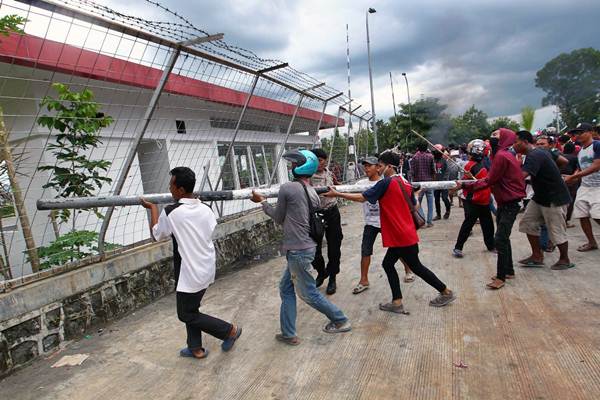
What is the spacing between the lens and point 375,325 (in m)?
3.46

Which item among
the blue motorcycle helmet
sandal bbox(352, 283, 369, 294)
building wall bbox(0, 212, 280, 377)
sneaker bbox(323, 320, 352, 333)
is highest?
the blue motorcycle helmet

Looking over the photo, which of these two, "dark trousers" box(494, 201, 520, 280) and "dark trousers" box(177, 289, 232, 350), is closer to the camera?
"dark trousers" box(177, 289, 232, 350)

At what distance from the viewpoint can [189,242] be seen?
2.90 meters

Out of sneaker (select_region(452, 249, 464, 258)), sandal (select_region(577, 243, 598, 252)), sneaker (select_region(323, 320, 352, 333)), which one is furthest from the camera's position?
sneaker (select_region(452, 249, 464, 258))

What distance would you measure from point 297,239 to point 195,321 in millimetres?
995

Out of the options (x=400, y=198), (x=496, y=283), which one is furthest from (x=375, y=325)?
(x=496, y=283)

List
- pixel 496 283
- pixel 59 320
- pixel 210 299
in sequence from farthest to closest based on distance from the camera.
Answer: pixel 210 299, pixel 496 283, pixel 59 320

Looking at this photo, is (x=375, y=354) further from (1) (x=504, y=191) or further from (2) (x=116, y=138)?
(2) (x=116, y=138)

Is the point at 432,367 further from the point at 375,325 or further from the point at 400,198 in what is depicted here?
the point at 400,198

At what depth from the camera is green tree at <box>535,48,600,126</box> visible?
1804 inches

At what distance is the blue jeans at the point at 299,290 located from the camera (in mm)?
3141

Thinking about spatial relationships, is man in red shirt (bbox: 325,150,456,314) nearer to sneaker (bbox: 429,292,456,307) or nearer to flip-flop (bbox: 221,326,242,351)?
sneaker (bbox: 429,292,456,307)

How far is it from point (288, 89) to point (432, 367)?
474 cm

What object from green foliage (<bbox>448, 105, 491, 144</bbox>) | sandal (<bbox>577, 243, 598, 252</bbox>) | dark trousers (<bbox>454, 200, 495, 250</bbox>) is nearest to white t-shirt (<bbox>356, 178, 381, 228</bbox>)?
dark trousers (<bbox>454, 200, 495, 250</bbox>)
